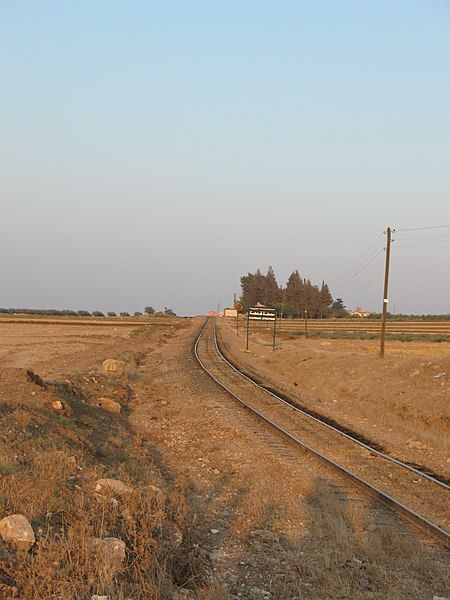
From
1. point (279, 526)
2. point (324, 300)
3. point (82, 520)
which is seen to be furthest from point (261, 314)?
point (324, 300)

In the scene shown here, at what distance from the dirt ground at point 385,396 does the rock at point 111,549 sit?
26.3 ft

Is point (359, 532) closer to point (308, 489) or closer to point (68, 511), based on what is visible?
point (308, 489)

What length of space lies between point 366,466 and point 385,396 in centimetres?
931

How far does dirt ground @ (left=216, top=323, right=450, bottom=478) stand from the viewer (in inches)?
601

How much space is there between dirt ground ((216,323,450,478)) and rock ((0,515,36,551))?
8814mm

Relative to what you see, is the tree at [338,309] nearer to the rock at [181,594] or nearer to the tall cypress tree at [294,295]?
the tall cypress tree at [294,295]

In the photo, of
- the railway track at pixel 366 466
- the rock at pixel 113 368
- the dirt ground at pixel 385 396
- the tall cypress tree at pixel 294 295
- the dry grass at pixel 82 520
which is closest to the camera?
the dry grass at pixel 82 520

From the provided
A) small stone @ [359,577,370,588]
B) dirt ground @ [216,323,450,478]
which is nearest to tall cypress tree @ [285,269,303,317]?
dirt ground @ [216,323,450,478]

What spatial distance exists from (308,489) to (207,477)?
2032 millimetres

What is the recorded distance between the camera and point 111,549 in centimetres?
624

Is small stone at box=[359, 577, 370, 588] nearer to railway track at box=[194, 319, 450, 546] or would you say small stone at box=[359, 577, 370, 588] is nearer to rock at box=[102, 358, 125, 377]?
railway track at box=[194, 319, 450, 546]

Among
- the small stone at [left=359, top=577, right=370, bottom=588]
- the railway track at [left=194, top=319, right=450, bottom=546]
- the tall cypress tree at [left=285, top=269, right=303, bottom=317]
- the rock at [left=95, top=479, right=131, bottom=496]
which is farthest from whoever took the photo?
the tall cypress tree at [left=285, top=269, right=303, bottom=317]

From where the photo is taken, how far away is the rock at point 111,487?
8.28 meters

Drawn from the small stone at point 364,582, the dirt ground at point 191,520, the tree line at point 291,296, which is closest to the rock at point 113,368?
the dirt ground at point 191,520
